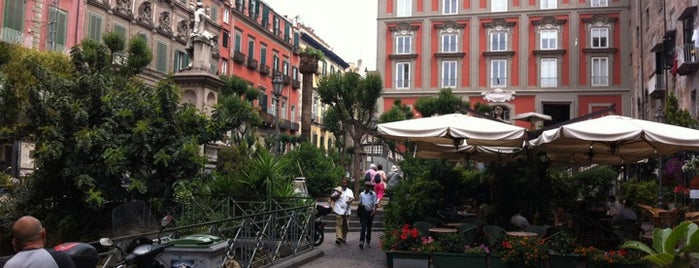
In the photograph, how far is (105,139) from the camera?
34.9ft

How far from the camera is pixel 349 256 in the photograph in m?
11.9

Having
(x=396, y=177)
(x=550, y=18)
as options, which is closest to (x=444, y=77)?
(x=550, y=18)

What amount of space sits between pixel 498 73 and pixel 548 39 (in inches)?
164

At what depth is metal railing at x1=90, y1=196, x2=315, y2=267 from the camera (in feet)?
28.9

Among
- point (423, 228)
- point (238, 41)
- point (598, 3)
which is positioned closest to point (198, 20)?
point (423, 228)

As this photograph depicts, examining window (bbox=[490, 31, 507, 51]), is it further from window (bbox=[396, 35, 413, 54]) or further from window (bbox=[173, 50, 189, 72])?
window (bbox=[173, 50, 189, 72])

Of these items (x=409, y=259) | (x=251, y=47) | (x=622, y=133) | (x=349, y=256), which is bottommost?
(x=349, y=256)

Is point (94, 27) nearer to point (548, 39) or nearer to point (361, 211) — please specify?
point (361, 211)

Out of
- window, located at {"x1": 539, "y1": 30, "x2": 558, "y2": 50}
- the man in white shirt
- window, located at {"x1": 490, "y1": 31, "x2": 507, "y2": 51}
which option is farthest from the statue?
window, located at {"x1": 539, "y1": 30, "x2": 558, "y2": 50}

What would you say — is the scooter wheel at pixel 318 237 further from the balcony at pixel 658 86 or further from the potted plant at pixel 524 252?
the balcony at pixel 658 86

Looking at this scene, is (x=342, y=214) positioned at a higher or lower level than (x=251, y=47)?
lower

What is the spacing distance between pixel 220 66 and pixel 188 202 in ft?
116

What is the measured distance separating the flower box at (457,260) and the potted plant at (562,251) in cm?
95

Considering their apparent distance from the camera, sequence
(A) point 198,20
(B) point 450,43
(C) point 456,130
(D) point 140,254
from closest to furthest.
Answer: (D) point 140,254 → (C) point 456,130 → (A) point 198,20 → (B) point 450,43
